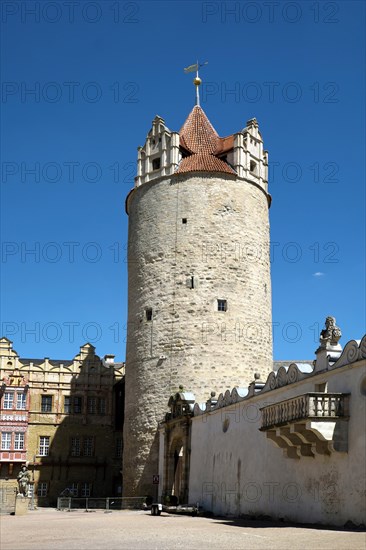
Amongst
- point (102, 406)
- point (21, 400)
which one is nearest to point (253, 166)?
point (102, 406)

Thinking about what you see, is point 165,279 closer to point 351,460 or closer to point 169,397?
point 169,397

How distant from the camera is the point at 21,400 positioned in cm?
4628

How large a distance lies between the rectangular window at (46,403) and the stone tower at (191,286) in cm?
1216

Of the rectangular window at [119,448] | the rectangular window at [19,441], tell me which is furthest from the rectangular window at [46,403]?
the rectangular window at [119,448]

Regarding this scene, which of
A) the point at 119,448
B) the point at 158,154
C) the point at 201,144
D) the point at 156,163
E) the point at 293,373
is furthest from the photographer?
the point at 119,448

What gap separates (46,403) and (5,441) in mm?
3310

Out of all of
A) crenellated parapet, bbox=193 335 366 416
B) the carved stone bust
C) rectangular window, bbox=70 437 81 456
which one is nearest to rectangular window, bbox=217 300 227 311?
crenellated parapet, bbox=193 335 366 416

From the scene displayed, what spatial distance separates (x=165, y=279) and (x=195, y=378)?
4.73 meters

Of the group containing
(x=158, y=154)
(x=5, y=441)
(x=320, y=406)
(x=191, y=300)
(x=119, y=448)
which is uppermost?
(x=158, y=154)

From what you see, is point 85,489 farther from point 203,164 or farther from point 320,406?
point 320,406

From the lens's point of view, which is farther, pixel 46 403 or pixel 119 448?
pixel 119 448

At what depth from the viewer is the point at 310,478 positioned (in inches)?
766

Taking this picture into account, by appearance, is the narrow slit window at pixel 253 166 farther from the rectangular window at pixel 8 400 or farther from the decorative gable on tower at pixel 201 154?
the rectangular window at pixel 8 400

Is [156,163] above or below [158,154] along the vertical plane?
below
